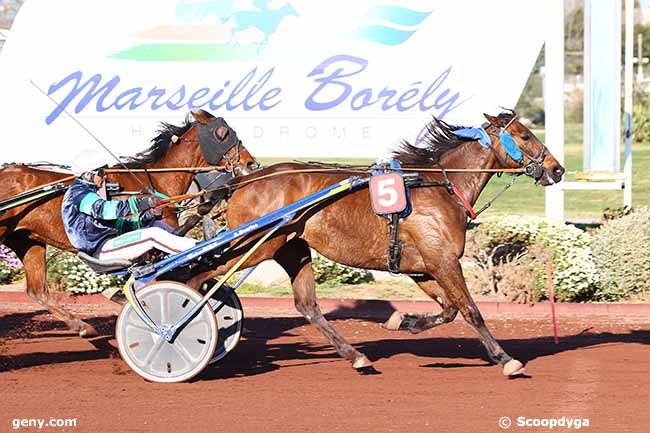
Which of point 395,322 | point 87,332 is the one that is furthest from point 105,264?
point 395,322

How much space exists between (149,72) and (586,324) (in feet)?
20.5

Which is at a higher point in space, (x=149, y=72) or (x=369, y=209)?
(x=149, y=72)

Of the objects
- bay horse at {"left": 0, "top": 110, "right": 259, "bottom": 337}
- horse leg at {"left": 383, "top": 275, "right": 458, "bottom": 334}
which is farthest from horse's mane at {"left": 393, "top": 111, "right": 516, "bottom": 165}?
bay horse at {"left": 0, "top": 110, "right": 259, "bottom": 337}

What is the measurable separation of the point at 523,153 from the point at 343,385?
2208 mm

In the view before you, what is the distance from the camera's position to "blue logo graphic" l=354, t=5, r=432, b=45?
13.4 metres

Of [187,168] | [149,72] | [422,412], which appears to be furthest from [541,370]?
[149,72]

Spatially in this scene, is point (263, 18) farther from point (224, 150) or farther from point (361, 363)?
point (361, 363)

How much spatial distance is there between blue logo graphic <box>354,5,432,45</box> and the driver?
5.85m

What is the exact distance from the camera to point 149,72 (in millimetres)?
13766

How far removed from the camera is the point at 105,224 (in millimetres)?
8344

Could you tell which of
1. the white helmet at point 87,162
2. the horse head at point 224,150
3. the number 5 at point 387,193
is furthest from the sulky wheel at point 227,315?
the number 5 at point 387,193

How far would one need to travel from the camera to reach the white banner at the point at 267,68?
1326 centimetres

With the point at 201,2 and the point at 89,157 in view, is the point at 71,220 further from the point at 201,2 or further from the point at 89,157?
the point at 201,2

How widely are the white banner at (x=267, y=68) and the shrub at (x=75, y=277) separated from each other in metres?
2.11
